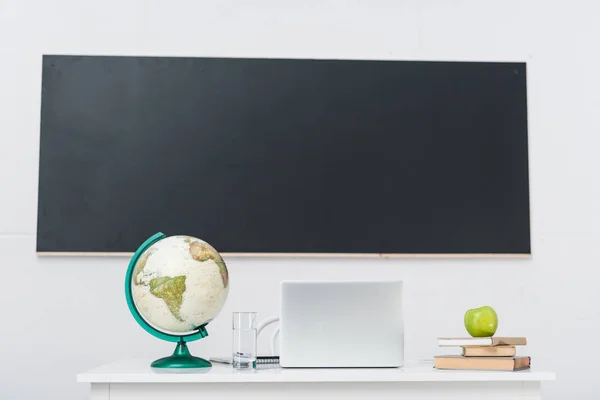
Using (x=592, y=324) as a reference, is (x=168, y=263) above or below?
above

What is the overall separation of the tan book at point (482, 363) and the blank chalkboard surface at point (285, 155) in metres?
0.85

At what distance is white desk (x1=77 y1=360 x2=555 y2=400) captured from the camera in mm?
1695

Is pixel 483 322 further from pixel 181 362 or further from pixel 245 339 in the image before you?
pixel 181 362

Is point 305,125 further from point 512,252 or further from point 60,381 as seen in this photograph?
point 60,381

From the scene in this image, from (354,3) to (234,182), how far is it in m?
0.79

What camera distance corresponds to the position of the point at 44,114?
264cm

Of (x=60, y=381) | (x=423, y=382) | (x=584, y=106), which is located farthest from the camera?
(x=584, y=106)

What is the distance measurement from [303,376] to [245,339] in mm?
192

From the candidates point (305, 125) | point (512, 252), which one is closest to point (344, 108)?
point (305, 125)

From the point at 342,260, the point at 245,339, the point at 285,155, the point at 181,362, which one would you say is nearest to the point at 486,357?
the point at 245,339

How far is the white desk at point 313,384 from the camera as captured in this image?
5.56 ft

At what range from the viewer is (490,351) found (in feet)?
5.88

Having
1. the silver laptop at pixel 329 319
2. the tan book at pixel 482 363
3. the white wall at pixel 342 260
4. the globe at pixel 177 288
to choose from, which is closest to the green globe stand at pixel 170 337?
the globe at pixel 177 288

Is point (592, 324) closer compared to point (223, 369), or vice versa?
point (223, 369)
